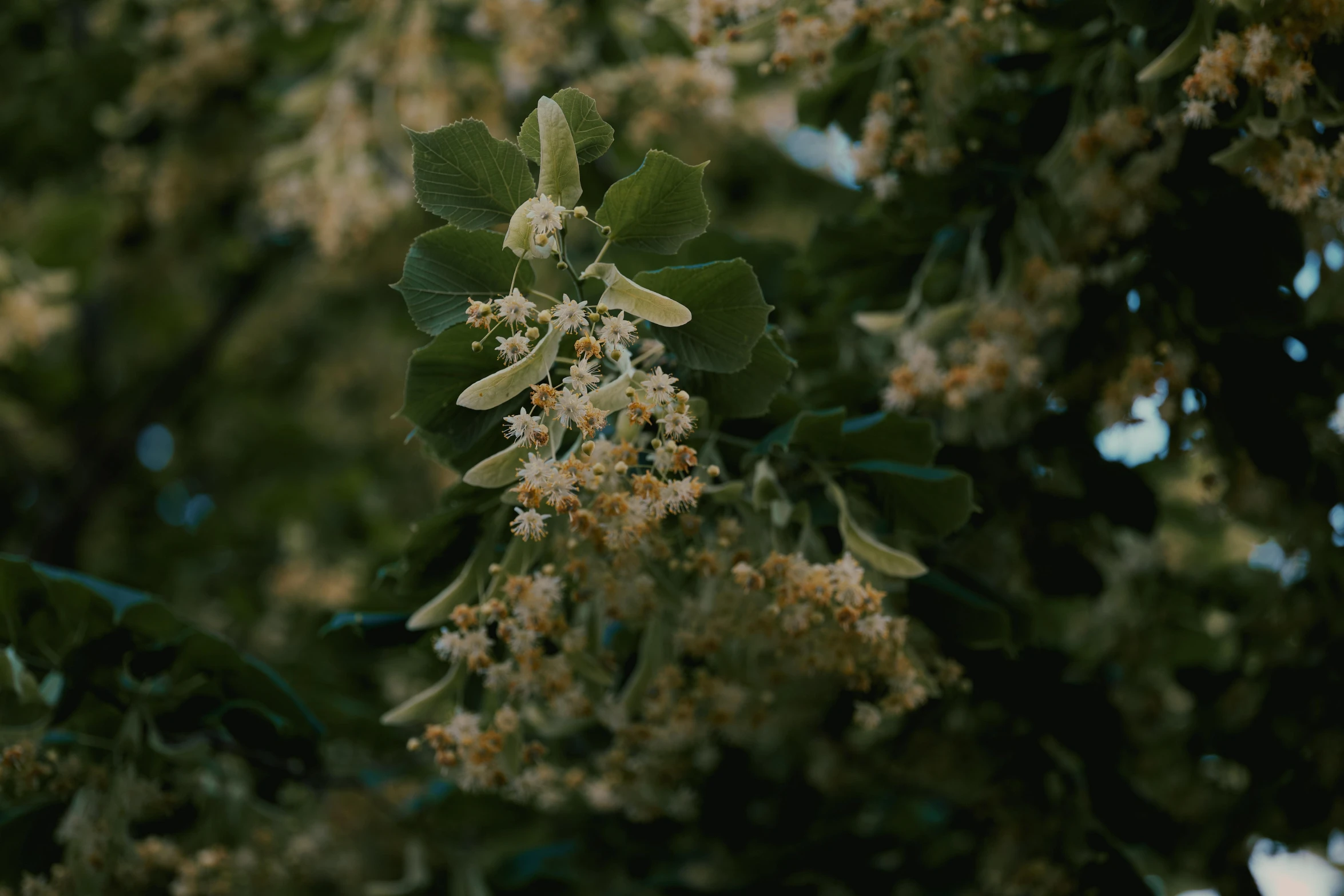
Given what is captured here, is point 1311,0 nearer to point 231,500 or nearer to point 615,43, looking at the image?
point 615,43

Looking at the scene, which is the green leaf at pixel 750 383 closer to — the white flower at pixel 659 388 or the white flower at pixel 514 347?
the white flower at pixel 659 388

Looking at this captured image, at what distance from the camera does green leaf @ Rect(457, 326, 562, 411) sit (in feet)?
5.00

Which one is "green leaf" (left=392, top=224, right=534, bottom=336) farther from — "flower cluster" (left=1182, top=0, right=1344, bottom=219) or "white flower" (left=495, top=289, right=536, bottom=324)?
"flower cluster" (left=1182, top=0, right=1344, bottom=219)

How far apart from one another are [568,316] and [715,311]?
0.25 m

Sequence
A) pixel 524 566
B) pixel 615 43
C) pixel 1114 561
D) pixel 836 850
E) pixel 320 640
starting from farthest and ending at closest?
pixel 615 43, pixel 320 640, pixel 1114 561, pixel 836 850, pixel 524 566

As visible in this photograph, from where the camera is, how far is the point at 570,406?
1.51 metres

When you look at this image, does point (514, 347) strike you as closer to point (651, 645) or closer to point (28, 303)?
point (651, 645)

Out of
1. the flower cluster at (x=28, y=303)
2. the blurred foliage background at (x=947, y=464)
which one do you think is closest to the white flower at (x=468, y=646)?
the blurred foliage background at (x=947, y=464)

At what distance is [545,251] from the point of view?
1.62m

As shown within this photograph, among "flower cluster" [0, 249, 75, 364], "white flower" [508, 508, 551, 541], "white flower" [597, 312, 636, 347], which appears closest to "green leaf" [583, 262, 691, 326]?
"white flower" [597, 312, 636, 347]

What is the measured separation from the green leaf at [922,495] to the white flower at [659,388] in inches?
18.3

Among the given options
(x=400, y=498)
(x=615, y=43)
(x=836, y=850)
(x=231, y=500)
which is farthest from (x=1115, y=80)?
(x=231, y=500)

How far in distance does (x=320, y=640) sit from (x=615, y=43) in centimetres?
237

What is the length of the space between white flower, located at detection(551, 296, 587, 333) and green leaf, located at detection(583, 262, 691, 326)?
0.19 feet
